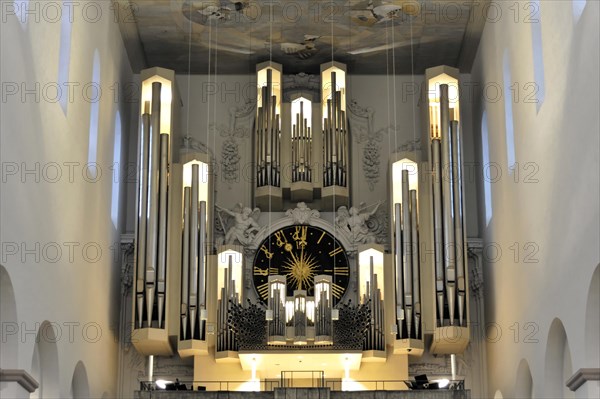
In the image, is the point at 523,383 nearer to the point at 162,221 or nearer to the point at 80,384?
the point at 162,221

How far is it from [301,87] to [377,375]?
7432mm

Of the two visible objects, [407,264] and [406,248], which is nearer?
[407,264]

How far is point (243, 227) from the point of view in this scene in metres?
26.2

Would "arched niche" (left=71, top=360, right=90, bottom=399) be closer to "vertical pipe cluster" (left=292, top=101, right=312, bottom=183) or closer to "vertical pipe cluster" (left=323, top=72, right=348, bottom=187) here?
"vertical pipe cluster" (left=292, top=101, right=312, bottom=183)

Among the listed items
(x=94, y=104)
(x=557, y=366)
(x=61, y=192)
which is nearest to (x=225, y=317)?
(x=94, y=104)

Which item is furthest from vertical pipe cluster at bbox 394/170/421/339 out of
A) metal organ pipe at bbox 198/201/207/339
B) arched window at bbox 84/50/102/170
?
arched window at bbox 84/50/102/170

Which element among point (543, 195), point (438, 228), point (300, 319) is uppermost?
point (438, 228)

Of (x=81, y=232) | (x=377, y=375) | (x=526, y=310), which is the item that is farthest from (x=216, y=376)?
(x=526, y=310)

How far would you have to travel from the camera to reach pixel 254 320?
77.7 feet

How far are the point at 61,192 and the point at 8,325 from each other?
3552mm

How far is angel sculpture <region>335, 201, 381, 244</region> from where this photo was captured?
26.2 metres

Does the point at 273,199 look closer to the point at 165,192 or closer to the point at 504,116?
the point at 165,192

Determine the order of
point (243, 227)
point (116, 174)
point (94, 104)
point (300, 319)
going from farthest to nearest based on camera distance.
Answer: point (243, 227) → point (116, 174) → point (300, 319) → point (94, 104)

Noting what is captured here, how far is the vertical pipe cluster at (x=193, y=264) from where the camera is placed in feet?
77.8
